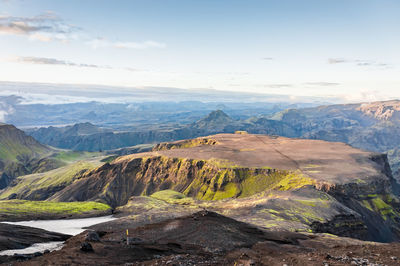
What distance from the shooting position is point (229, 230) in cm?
6112

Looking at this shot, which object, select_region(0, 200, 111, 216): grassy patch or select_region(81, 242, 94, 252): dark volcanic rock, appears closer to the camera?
select_region(81, 242, 94, 252): dark volcanic rock

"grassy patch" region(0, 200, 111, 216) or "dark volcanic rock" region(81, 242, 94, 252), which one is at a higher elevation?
"dark volcanic rock" region(81, 242, 94, 252)

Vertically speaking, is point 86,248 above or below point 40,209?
above

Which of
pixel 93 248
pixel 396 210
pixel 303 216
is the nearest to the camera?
pixel 93 248

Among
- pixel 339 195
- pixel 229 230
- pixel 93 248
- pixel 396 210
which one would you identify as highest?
pixel 93 248

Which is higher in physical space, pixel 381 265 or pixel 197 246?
pixel 381 265

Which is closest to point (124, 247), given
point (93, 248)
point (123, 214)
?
point (93, 248)

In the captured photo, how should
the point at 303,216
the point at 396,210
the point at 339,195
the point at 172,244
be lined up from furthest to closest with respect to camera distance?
1. the point at 396,210
2. the point at 339,195
3. the point at 303,216
4. the point at 172,244

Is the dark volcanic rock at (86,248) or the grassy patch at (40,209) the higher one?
the dark volcanic rock at (86,248)

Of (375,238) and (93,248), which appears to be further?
(375,238)

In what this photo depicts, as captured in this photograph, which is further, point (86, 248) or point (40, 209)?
point (40, 209)

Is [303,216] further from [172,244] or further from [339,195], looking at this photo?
[172,244]

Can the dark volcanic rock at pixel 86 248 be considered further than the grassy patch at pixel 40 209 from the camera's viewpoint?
No

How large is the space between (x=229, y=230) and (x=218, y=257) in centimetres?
1694
